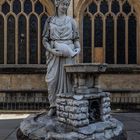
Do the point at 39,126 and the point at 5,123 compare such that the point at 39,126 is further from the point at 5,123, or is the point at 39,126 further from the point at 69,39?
the point at 5,123

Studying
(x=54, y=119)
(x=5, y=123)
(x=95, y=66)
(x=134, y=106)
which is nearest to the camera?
(x=95, y=66)

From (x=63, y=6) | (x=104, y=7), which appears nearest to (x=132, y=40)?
(x=104, y=7)

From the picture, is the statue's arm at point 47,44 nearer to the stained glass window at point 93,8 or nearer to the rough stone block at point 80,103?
the rough stone block at point 80,103

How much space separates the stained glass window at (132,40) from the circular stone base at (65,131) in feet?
26.5

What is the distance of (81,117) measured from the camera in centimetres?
737

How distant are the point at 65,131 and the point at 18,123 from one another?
4561 mm

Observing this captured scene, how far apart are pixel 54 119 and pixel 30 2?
859 centimetres

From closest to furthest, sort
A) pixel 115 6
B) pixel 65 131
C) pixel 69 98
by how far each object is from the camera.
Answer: pixel 65 131
pixel 69 98
pixel 115 6

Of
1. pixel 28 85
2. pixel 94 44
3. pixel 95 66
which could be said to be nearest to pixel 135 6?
pixel 94 44

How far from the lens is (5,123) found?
11.8 meters

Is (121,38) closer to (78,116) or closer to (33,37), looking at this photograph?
(33,37)

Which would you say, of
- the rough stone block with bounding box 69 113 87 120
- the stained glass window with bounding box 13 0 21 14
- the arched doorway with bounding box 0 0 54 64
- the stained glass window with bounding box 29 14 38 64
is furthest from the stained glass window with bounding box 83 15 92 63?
the rough stone block with bounding box 69 113 87 120

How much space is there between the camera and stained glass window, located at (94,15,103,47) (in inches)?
625

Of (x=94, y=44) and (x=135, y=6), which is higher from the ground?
(x=135, y=6)
